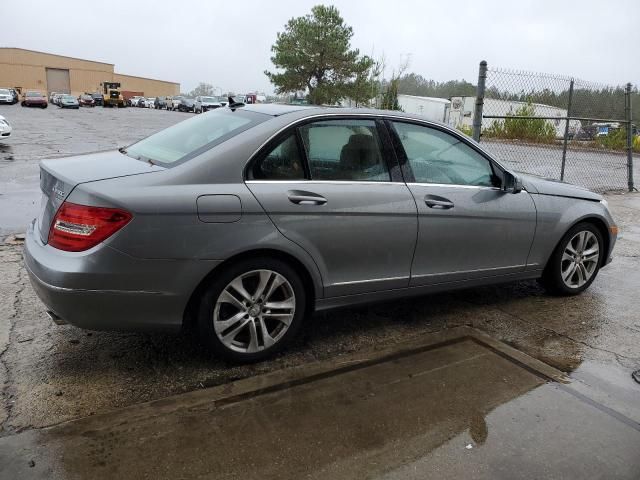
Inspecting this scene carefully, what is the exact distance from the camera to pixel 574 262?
189 inches

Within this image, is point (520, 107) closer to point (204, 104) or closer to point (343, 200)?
point (343, 200)

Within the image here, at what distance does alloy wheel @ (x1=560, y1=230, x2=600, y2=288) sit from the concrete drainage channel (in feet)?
5.55

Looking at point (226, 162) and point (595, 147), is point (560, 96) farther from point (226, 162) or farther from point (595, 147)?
point (226, 162)

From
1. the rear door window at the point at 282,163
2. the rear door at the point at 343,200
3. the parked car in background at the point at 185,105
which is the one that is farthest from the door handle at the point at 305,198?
the parked car in background at the point at 185,105

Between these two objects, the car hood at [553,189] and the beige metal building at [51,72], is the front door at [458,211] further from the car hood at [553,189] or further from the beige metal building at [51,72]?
the beige metal building at [51,72]

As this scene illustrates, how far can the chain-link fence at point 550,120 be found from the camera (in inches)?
361

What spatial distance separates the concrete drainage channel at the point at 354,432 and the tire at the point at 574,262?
161 centimetres

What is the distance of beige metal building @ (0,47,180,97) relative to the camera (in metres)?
82.3

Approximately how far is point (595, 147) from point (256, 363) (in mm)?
15259

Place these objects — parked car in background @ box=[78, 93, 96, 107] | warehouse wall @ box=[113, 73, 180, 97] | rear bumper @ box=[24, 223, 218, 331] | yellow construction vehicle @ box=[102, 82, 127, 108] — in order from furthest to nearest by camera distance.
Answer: warehouse wall @ box=[113, 73, 180, 97]
yellow construction vehicle @ box=[102, 82, 127, 108]
parked car in background @ box=[78, 93, 96, 107]
rear bumper @ box=[24, 223, 218, 331]

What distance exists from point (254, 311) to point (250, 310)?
3 cm

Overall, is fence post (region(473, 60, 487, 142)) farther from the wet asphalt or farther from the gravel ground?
the wet asphalt

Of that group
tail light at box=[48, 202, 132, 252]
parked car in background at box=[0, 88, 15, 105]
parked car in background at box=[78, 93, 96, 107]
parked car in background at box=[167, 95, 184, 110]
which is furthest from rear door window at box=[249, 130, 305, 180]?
parked car in background at box=[78, 93, 96, 107]

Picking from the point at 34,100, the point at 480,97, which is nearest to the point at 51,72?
the point at 34,100
